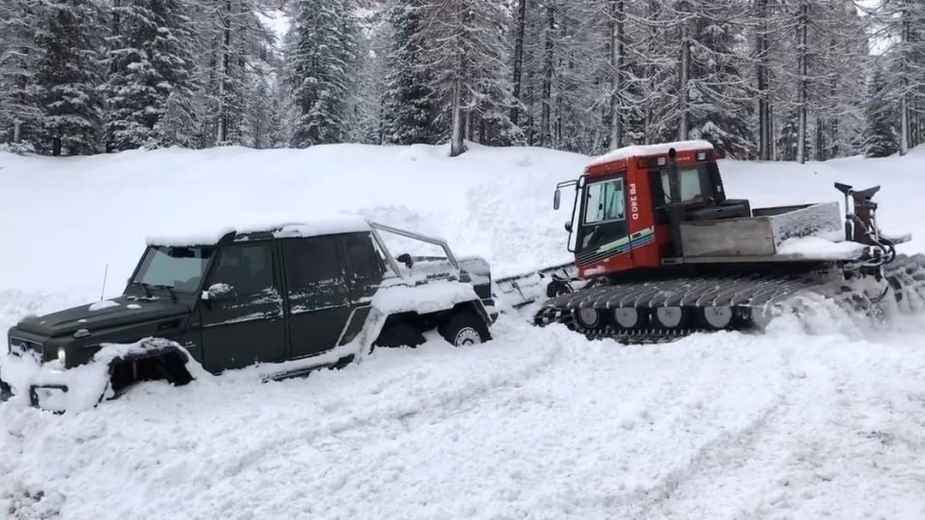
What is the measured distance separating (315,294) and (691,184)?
285 inches

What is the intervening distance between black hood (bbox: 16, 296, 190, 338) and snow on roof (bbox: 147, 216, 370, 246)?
30.3 inches

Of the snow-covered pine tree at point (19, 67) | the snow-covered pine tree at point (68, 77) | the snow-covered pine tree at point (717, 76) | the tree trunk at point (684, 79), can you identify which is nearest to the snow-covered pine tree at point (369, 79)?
the snow-covered pine tree at point (68, 77)

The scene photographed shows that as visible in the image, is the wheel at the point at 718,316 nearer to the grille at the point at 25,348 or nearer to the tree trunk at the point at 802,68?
the grille at the point at 25,348

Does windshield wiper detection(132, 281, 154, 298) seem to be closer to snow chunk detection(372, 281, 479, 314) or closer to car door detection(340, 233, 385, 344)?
car door detection(340, 233, 385, 344)

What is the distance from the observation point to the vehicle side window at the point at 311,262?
24.9 feet

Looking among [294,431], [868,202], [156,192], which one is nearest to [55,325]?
[294,431]

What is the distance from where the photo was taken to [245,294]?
7.21 metres

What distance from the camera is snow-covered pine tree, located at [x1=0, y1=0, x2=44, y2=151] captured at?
90.2 ft

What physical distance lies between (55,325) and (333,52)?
110 ft

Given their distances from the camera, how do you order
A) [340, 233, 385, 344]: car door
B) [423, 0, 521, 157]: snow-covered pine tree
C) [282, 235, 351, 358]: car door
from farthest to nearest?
[423, 0, 521, 157]: snow-covered pine tree → [340, 233, 385, 344]: car door → [282, 235, 351, 358]: car door

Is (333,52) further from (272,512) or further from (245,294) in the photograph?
(272,512)

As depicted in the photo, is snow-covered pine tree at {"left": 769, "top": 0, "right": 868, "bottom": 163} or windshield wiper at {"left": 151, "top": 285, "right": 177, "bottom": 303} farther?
snow-covered pine tree at {"left": 769, "top": 0, "right": 868, "bottom": 163}

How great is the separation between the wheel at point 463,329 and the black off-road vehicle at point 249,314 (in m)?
0.01

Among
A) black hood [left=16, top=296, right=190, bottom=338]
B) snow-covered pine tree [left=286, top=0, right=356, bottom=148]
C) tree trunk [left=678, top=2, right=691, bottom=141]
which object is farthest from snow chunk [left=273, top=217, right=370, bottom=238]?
snow-covered pine tree [left=286, top=0, right=356, bottom=148]
